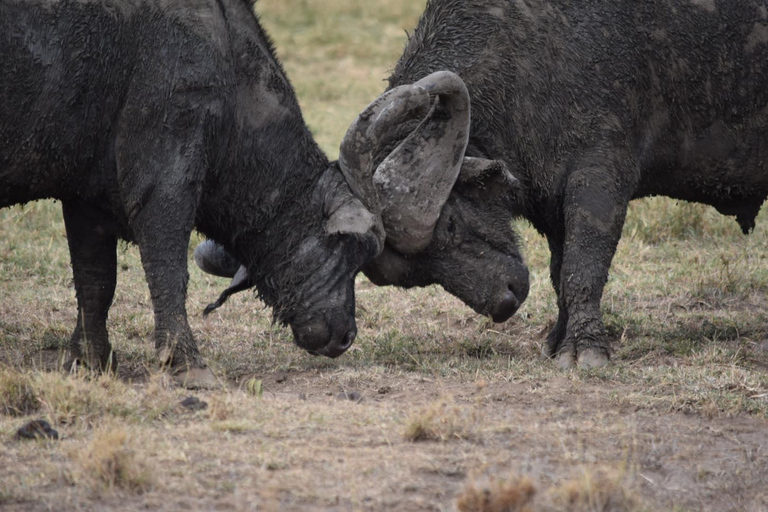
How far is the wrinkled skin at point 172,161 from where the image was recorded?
603cm

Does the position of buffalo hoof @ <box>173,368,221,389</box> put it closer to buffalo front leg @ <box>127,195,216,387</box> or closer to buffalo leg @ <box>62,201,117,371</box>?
buffalo front leg @ <box>127,195,216,387</box>

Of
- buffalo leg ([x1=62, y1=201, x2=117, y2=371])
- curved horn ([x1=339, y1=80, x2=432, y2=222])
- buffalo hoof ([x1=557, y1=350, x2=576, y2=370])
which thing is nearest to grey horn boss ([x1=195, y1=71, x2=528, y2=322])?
curved horn ([x1=339, y1=80, x2=432, y2=222])

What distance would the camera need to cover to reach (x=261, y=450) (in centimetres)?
493

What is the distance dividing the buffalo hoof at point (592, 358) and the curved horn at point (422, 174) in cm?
126

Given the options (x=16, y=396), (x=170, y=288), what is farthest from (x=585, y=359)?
(x=16, y=396)

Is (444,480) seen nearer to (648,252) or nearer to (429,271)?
(429,271)

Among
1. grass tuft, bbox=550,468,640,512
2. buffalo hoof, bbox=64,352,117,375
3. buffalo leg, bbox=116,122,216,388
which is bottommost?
buffalo hoof, bbox=64,352,117,375

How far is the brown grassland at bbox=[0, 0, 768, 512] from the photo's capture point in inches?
178

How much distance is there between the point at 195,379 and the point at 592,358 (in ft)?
8.38

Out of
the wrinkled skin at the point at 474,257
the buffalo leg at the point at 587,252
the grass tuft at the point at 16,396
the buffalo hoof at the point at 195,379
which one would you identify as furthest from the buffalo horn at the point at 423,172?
the grass tuft at the point at 16,396

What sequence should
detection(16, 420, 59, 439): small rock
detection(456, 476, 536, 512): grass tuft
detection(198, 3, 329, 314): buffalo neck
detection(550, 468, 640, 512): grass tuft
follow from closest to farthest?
detection(456, 476, 536, 512): grass tuft, detection(550, 468, 640, 512): grass tuft, detection(16, 420, 59, 439): small rock, detection(198, 3, 329, 314): buffalo neck

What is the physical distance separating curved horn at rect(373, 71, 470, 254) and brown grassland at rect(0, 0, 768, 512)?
896 millimetres

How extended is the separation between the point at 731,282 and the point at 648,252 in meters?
1.19

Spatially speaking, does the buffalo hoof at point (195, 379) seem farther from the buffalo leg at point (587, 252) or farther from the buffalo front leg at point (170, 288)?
the buffalo leg at point (587, 252)
